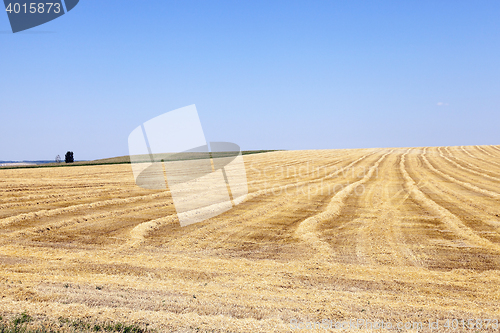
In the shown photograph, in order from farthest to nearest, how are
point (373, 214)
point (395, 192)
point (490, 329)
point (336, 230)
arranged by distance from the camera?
1. point (395, 192)
2. point (373, 214)
3. point (336, 230)
4. point (490, 329)

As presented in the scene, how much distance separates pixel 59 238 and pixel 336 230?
6.08m

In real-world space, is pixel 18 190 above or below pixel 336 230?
above

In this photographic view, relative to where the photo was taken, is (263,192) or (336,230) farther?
(263,192)

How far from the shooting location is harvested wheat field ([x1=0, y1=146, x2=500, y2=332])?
3920 millimetres

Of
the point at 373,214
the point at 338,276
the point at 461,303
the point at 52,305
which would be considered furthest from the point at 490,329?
the point at 373,214

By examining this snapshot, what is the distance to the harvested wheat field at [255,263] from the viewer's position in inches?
154

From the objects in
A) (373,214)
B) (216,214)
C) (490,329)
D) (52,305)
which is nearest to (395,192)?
(373,214)

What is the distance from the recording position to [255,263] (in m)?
5.84

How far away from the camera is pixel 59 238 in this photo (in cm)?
733

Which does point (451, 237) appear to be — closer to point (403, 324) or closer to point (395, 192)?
point (403, 324)

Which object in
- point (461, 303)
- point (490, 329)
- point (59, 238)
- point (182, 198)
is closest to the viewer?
point (490, 329)

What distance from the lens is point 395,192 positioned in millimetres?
13688

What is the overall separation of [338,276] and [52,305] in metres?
3.79

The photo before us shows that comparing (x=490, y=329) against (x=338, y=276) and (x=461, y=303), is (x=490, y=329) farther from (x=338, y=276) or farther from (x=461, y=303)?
(x=338, y=276)
